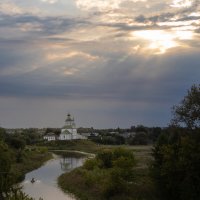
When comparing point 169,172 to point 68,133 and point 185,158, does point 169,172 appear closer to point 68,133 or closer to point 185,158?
point 185,158

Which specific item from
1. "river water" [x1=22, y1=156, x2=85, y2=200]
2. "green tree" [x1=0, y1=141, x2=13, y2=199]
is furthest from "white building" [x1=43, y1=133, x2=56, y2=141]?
"green tree" [x1=0, y1=141, x2=13, y2=199]

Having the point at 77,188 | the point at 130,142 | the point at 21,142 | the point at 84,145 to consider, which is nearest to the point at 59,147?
the point at 84,145

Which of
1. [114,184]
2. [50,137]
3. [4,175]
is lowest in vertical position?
[114,184]

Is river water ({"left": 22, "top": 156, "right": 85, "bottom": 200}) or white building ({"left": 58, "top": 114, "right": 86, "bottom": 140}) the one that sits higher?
white building ({"left": 58, "top": 114, "right": 86, "bottom": 140})

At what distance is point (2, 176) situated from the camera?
3397 centimetres

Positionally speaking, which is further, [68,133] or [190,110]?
[68,133]

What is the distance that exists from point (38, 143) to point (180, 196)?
13086cm

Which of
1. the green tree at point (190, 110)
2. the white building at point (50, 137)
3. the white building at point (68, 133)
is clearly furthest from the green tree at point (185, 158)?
the white building at point (50, 137)

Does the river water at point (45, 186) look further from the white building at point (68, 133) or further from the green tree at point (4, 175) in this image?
the white building at point (68, 133)

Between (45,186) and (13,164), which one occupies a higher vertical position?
(13,164)

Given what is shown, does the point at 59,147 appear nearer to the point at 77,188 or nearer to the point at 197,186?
the point at 77,188

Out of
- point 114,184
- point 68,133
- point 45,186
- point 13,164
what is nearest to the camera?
point 114,184

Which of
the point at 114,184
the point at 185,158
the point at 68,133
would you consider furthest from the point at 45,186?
the point at 68,133

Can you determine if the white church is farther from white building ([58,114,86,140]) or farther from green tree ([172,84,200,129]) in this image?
green tree ([172,84,200,129])
